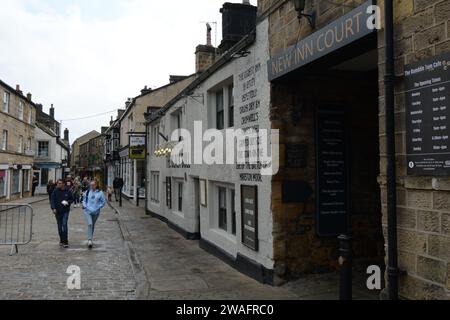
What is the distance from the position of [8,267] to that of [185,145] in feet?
21.6

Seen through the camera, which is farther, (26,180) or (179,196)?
(26,180)

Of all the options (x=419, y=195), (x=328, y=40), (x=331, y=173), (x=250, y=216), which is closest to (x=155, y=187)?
(x=250, y=216)

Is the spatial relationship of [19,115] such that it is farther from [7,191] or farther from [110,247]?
[110,247]

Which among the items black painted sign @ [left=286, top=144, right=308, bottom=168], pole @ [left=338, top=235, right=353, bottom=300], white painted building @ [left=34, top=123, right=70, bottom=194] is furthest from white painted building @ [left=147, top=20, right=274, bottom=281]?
white painted building @ [left=34, top=123, right=70, bottom=194]

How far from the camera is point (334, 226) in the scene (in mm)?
7758

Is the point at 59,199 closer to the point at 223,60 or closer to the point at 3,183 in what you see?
the point at 223,60

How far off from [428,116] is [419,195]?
0.75 metres

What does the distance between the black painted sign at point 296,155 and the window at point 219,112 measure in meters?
3.54

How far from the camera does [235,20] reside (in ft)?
40.3

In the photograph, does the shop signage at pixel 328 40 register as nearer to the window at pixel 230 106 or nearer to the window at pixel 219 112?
the window at pixel 230 106

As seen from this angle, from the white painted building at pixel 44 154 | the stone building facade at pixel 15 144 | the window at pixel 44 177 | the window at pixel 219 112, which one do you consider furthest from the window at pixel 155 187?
the window at pixel 44 177

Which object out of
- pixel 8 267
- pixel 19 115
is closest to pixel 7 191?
pixel 19 115

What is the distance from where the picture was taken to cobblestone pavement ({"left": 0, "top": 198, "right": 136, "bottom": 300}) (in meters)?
7.09
